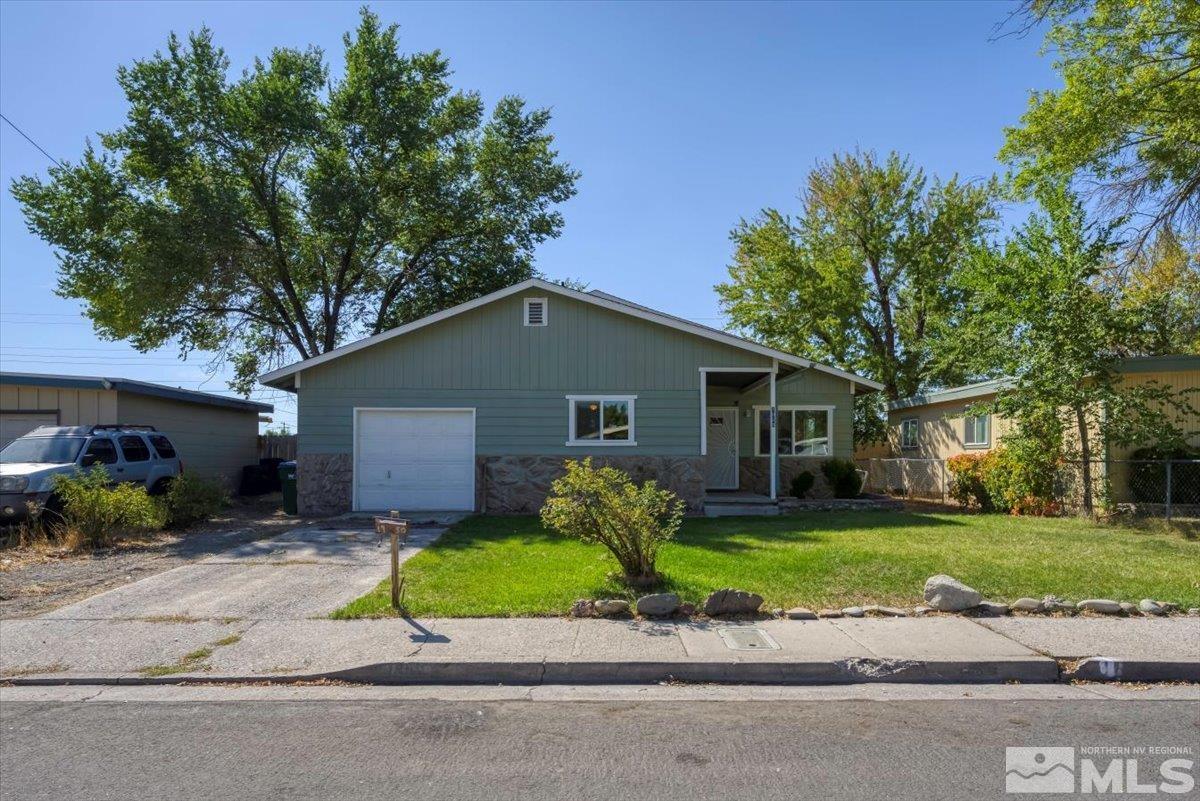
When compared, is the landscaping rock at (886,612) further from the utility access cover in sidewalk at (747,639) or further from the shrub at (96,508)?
the shrub at (96,508)

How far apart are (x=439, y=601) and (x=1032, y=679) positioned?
5.73 metres

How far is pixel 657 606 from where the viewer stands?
8.34 metres

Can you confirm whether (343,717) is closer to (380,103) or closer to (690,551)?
(690,551)

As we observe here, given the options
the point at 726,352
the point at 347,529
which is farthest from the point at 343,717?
the point at 726,352

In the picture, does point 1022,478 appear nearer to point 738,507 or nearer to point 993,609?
point 738,507

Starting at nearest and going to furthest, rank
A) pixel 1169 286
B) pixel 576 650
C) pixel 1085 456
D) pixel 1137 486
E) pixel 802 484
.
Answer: pixel 576 650 < pixel 1085 456 < pixel 1137 486 < pixel 802 484 < pixel 1169 286

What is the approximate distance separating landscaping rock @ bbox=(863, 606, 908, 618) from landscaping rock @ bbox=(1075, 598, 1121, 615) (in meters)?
1.83

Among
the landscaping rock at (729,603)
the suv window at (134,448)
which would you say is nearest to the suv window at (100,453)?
the suv window at (134,448)

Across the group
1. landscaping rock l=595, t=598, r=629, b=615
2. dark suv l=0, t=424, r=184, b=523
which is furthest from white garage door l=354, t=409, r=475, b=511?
landscaping rock l=595, t=598, r=629, b=615

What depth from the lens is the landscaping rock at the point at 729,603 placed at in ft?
27.7

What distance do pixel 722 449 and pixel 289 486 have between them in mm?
11303

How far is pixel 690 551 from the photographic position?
38.7ft

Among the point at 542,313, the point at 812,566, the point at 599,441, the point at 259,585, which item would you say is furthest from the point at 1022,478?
the point at 259,585

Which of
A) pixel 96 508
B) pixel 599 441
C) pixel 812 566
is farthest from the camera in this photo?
pixel 599 441
